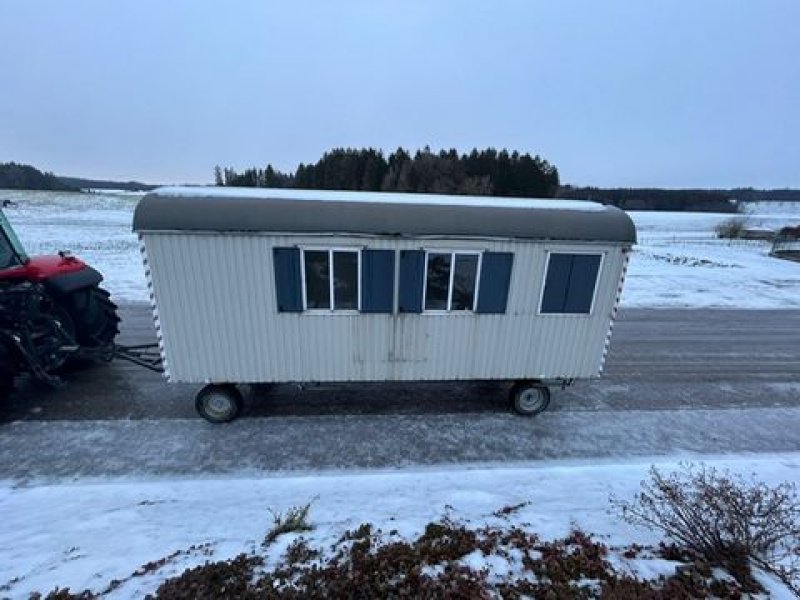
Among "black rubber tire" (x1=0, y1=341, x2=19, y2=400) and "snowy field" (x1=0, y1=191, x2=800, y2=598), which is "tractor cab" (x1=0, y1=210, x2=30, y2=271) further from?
"snowy field" (x1=0, y1=191, x2=800, y2=598)

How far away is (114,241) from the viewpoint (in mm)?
24406

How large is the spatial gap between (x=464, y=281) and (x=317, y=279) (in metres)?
2.11

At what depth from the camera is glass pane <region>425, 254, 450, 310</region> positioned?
592cm

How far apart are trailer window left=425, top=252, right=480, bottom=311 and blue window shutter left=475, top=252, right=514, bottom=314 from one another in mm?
112

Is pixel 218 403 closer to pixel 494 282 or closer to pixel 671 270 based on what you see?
pixel 494 282

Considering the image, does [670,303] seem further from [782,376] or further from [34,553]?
[34,553]

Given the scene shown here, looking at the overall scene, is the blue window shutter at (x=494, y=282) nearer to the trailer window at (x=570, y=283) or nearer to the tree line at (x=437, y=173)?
the trailer window at (x=570, y=283)

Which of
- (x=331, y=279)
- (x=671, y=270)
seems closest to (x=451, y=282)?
(x=331, y=279)

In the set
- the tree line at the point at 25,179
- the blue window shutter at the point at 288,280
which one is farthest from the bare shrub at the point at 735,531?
the tree line at the point at 25,179

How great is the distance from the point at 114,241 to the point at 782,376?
2981 cm

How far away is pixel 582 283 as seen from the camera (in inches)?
244

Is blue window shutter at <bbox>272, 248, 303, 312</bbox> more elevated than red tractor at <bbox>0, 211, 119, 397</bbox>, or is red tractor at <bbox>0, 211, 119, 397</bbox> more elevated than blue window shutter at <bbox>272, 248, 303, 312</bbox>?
blue window shutter at <bbox>272, 248, 303, 312</bbox>

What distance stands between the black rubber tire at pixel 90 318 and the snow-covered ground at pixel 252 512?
3.29 meters

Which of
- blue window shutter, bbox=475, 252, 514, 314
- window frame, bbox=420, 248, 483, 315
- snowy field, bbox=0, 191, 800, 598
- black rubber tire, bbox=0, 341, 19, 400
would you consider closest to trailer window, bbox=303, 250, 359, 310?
window frame, bbox=420, 248, 483, 315
